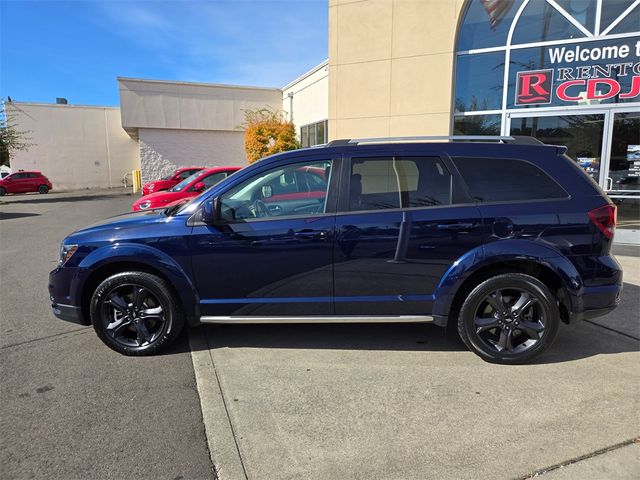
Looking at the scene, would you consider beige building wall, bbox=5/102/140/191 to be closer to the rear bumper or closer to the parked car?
the parked car

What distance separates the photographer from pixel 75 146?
3403 cm

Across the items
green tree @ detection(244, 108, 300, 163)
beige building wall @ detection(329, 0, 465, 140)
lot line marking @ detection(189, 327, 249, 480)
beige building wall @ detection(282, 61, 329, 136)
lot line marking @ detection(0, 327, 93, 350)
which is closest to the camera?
lot line marking @ detection(189, 327, 249, 480)

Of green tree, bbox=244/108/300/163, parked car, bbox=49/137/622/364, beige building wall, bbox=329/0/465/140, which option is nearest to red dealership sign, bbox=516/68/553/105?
beige building wall, bbox=329/0/465/140

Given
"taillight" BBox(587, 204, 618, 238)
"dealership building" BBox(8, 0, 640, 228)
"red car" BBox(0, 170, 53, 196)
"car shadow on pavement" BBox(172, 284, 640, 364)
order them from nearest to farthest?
"taillight" BBox(587, 204, 618, 238) < "car shadow on pavement" BBox(172, 284, 640, 364) < "dealership building" BBox(8, 0, 640, 228) < "red car" BBox(0, 170, 53, 196)

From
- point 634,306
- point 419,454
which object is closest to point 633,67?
point 634,306

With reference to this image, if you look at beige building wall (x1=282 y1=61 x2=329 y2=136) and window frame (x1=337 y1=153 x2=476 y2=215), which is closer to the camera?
window frame (x1=337 y1=153 x2=476 y2=215)

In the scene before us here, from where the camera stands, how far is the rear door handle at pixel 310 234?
11.7 feet

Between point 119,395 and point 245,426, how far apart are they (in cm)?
108

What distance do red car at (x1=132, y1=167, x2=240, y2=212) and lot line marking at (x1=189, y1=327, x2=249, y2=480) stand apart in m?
6.64

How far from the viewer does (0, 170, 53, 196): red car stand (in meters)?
29.0

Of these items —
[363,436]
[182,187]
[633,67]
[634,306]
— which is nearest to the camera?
[363,436]

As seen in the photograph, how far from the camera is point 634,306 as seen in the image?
4.94m

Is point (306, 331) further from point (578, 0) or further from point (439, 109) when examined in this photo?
point (578, 0)

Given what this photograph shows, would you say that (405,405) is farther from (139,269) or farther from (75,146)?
(75,146)
